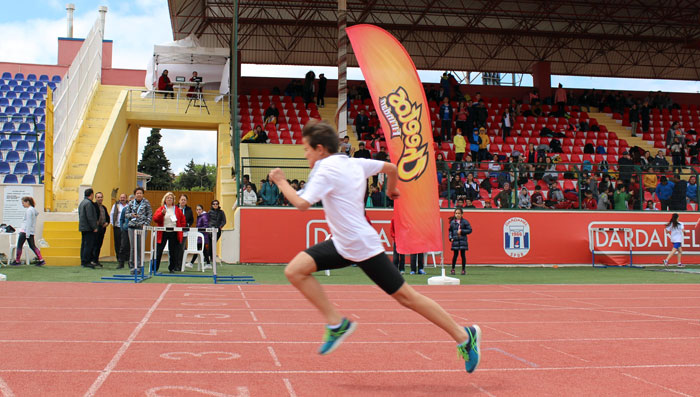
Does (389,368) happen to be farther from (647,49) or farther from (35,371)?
(647,49)

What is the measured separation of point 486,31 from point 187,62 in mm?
15393

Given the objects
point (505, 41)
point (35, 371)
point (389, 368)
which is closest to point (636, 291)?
point (389, 368)

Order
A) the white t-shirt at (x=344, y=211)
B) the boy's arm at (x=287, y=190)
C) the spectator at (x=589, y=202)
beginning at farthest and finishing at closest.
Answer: the spectator at (x=589, y=202) < the white t-shirt at (x=344, y=211) < the boy's arm at (x=287, y=190)

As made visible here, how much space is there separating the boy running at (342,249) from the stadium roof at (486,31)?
2736cm

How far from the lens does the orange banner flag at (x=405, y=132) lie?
42.0 ft

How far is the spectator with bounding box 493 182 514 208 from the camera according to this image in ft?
69.4

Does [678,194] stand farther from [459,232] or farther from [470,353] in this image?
[470,353]

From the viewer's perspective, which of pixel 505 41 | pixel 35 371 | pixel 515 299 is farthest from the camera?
pixel 505 41

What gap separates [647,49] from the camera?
3812 centimetres

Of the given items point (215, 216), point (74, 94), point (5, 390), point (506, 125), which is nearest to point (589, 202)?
point (506, 125)

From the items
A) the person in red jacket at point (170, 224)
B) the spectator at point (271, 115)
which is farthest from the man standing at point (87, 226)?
the spectator at point (271, 115)

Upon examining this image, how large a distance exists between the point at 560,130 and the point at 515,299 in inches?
819

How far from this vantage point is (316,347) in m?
6.43

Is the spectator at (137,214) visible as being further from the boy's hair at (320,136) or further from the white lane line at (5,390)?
the boy's hair at (320,136)
